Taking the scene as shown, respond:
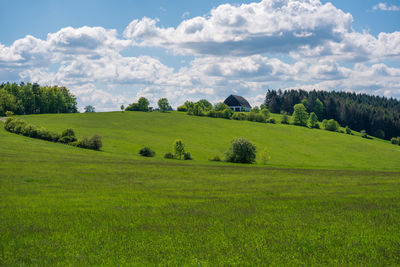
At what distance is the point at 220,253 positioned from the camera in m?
13.2

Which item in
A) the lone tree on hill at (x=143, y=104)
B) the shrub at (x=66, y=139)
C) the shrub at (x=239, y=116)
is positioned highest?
the lone tree on hill at (x=143, y=104)

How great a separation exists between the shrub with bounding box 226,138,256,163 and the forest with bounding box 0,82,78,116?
111 meters

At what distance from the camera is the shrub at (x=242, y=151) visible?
76.4 m

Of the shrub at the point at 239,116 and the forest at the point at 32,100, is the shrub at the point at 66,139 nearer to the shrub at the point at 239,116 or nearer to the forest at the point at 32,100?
the forest at the point at 32,100

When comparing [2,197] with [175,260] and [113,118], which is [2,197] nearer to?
[175,260]

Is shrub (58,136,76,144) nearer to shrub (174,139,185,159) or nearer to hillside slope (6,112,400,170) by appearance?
hillside slope (6,112,400,170)

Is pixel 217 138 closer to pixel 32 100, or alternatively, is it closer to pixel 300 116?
pixel 300 116

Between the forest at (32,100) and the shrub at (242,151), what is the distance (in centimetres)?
11146

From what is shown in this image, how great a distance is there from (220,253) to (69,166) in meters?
38.5

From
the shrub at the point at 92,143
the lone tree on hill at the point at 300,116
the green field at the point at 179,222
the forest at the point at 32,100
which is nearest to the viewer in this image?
the green field at the point at 179,222

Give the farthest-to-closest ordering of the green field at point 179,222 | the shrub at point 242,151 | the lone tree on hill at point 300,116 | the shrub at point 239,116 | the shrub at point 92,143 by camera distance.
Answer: the lone tree on hill at point 300,116
the shrub at point 239,116
the shrub at point 92,143
the shrub at point 242,151
the green field at point 179,222

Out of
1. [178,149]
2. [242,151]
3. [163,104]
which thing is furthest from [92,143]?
[163,104]

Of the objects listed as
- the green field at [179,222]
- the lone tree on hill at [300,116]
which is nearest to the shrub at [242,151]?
the green field at [179,222]

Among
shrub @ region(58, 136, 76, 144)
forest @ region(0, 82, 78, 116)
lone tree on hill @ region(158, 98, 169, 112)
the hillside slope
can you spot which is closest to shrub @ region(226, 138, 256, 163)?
the hillside slope
